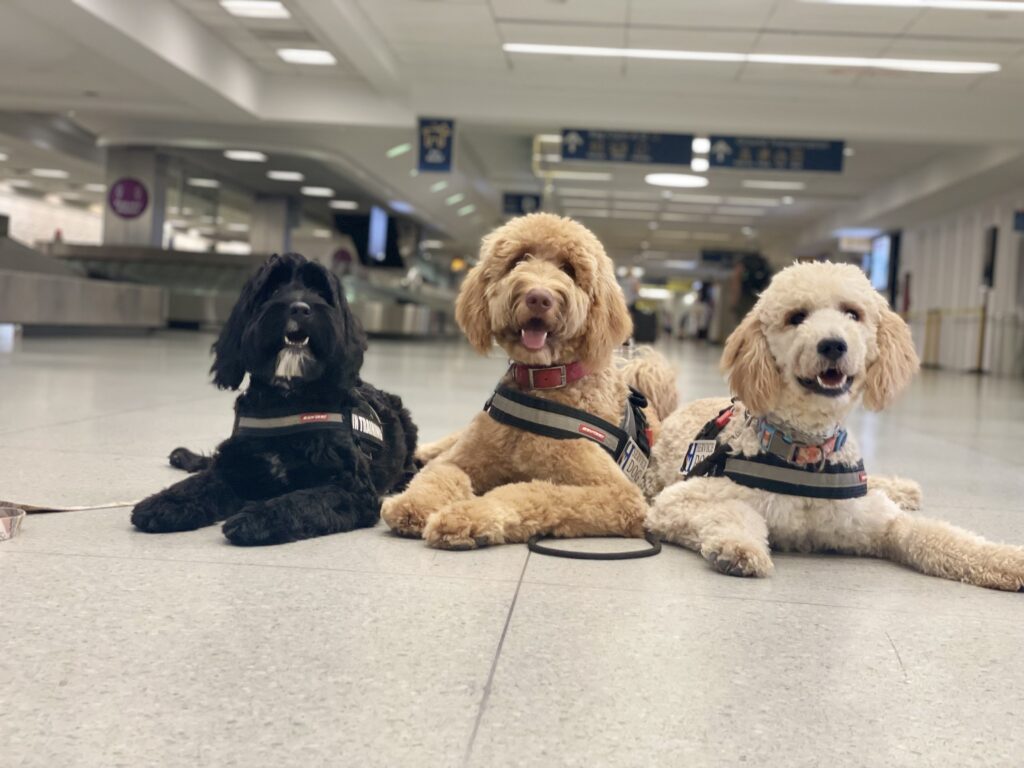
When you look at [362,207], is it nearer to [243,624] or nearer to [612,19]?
[612,19]

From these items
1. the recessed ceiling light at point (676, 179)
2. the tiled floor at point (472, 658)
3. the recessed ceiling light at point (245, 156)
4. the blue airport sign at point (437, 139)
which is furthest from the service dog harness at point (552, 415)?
the recessed ceiling light at point (676, 179)

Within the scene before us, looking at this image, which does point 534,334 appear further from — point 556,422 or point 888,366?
point 888,366

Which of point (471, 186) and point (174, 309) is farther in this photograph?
point (471, 186)

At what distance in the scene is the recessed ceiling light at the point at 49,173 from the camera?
27.3m

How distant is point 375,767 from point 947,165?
2074 centimetres

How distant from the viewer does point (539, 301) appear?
271 cm

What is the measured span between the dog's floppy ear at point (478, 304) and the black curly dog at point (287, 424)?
0.34 m

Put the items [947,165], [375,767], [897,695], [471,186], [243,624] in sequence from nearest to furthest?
1. [375,767]
2. [897,695]
3. [243,624]
4. [947,165]
5. [471,186]

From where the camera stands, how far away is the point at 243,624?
6.17 ft

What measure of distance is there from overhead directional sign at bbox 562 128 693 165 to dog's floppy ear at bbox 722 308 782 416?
14.8 m

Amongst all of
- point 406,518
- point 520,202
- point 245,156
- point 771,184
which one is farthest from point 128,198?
point 406,518

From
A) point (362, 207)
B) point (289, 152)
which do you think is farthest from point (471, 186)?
point (289, 152)

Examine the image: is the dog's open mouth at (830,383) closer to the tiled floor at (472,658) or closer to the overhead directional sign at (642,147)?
the tiled floor at (472,658)

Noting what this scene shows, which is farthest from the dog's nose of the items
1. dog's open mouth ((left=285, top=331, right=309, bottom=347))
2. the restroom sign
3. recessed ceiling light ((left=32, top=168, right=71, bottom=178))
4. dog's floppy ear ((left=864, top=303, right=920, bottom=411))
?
recessed ceiling light ((left=32, top=168, right=71, bottom=178))
